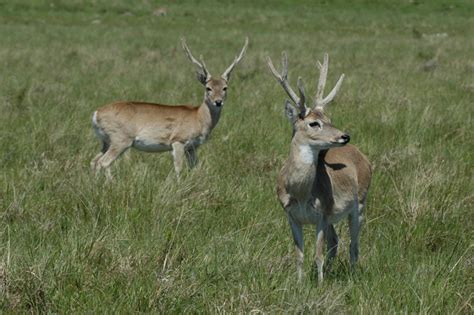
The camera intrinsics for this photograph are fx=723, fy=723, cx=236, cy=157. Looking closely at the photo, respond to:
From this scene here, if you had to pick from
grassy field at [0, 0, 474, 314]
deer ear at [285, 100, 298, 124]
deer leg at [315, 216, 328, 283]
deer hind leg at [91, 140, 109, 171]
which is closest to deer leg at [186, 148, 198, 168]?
grassy field at [0, 0, 474, 314]

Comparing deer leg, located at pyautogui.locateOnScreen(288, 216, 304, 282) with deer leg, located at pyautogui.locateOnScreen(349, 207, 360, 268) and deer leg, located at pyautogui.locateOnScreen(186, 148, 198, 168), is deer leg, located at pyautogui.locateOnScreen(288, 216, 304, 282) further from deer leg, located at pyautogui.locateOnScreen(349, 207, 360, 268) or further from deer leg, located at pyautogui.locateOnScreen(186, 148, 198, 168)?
deer leg, located at pyautogui.locateOnScreen(186, 148, 198, 168)

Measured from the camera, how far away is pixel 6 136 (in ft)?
25.9

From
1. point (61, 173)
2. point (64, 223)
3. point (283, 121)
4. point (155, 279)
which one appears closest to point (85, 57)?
point (283, 121)

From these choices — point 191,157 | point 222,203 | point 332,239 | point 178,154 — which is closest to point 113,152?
point 178,154

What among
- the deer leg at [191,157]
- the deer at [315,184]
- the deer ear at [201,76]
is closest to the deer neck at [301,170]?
the deer at [315,184]

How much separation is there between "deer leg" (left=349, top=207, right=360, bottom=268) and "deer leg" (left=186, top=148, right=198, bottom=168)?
10.7 ft

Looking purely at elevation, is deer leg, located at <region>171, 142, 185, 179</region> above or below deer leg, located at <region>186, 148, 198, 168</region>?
above

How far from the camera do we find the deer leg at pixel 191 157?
25.7 ft

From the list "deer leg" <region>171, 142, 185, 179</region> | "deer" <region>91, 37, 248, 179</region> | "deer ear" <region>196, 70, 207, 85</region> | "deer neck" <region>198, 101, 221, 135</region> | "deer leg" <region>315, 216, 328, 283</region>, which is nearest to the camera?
"deer leg" <region>315, 216, 328, 283</region>

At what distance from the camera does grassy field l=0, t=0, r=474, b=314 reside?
3.70 metres

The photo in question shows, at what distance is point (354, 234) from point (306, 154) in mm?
652

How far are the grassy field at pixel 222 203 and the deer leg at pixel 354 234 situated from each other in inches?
4.0

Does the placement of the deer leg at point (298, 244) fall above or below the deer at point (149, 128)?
above

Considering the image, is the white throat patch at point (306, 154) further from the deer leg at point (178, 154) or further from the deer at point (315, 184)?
the deer leg at point (178, 154)
